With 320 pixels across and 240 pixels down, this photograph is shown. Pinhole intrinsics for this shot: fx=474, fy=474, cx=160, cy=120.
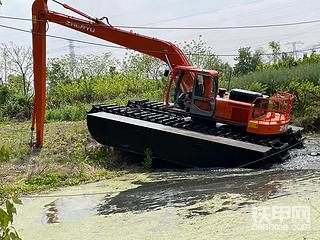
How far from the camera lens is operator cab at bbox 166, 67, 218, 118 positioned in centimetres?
1042

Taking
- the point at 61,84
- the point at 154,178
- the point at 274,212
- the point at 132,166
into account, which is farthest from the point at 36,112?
the point at 61,84

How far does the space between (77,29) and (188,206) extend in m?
6.33

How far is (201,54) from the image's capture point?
25.7m

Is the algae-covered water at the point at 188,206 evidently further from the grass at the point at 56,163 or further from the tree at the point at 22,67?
the tree at the point at 22,67

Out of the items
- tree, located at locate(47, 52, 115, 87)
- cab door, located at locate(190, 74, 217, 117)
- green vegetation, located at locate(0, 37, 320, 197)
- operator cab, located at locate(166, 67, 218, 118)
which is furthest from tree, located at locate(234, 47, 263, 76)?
cab door, located at locate(190, 74, 217, 117)

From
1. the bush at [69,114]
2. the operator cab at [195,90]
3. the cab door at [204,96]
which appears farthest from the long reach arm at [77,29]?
the bush at [69,114]

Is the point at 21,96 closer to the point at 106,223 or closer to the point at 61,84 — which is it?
the point at 61,84

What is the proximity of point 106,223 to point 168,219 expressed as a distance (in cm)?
83

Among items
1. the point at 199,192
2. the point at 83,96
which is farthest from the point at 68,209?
the point at 83,96

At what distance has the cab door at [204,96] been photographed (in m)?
10.4

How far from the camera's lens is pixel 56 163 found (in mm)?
10234

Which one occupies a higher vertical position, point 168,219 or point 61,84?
point 61,84

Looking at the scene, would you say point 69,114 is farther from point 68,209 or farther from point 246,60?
point 246,60

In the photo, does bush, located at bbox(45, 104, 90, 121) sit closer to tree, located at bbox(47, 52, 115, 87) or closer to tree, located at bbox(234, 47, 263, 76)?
tree, located at bbox(47, 52, 115, 87)
